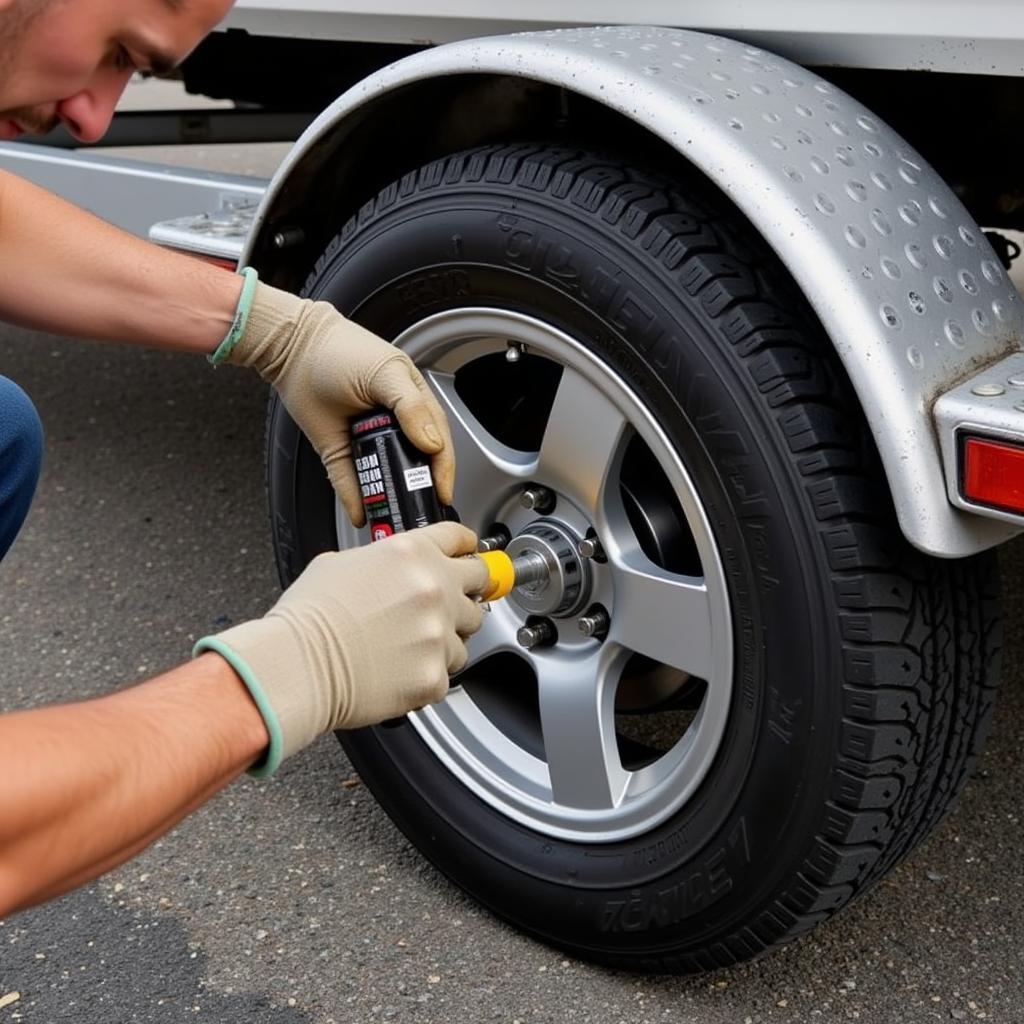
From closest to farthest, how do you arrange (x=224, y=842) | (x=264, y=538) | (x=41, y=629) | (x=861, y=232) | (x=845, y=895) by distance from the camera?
(x=861, y=232)
(x=845, y=895)
(x=224, y=842)
(x=41, y=629)
(x=264, y=538)

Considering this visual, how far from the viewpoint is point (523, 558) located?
74.5 inches

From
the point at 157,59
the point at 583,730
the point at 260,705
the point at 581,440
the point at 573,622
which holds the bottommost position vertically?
the point at 583,730

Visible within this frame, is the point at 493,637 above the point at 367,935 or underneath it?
above

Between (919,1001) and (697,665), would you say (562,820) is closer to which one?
(697,665)

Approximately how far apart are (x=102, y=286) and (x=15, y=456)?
26 centimetres

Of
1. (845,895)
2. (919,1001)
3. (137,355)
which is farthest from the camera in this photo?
(137,355)

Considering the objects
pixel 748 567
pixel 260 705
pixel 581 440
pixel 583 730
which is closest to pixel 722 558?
pixel 748 567

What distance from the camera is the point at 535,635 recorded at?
77.8 inches

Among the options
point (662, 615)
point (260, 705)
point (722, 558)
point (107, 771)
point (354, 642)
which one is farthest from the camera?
point (662, 615)

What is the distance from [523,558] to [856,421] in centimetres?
49

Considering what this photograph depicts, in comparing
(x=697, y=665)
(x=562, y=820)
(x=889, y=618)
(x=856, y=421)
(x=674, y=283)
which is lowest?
(x=562, y=820)

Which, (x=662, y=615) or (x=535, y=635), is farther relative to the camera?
(x=535, y=635)

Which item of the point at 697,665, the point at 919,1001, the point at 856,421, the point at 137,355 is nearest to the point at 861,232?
the point at 856,421

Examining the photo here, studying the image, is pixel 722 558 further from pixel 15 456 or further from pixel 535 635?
pixel 15 456
